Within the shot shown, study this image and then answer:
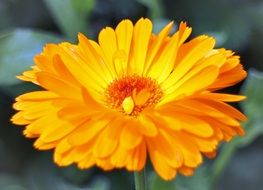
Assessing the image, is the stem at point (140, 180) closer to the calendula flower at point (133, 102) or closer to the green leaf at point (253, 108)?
the calendula flower at point (133, 102)

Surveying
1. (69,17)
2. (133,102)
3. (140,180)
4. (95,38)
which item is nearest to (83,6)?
(69,17)

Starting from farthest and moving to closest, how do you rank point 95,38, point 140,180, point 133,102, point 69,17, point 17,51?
point 95,38
point 69,17
point 17,51
point 133,102
point 140,180

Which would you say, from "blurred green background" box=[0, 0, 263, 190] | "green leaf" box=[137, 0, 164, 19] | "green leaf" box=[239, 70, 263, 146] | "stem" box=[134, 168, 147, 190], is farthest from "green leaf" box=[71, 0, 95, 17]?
"stem" box=[134, 168, 147, 190]

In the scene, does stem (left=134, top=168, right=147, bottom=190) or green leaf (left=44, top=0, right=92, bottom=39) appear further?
green leaf (left=44, top=0, right=92, bottom=39)

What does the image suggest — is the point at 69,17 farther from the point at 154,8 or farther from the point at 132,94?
the point at 132,94

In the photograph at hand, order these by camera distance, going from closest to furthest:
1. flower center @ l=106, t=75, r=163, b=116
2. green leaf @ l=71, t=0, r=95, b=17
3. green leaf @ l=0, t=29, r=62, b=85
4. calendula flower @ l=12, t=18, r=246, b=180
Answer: calendula flower @ l=12, t=18, r=246, b=180
flower center @ l=106, t=75, r=163, b=116
green leaf @ l=0, t=29, r=62, b=85
green leaf @ l=71, t=0, r=95, b=17

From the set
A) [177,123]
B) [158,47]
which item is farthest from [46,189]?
[177,123]

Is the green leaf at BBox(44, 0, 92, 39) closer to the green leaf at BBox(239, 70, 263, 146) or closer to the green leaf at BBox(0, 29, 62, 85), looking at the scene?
the green leaf at BBox(0, 29, 62, 85)

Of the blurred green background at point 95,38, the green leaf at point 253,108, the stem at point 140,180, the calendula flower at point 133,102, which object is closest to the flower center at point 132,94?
the calendula flower at point 133,102
